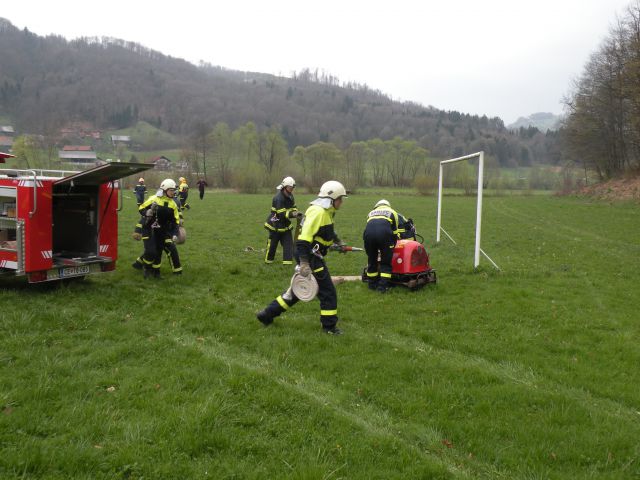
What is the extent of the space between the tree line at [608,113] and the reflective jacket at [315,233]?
148 feet

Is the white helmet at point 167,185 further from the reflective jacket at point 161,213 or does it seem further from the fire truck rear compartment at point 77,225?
the fire truck rear compartment at point 77,225

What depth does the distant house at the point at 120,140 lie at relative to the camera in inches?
4374

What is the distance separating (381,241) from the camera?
32.2 ft

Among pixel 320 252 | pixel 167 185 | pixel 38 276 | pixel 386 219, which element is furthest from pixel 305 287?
pixel 167 185

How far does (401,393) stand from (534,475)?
5.47ft

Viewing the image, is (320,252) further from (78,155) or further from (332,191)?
(78,155)

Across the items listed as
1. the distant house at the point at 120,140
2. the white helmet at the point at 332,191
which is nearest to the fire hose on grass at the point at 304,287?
the white helmet at the point at 332,191

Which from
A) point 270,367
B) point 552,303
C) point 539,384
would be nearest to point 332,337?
point 270,367

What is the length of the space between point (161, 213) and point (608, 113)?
53.3 meters

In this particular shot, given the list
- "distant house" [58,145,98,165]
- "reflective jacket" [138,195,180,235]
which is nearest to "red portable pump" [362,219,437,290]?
"reflective jacket" [138,195,180,235]

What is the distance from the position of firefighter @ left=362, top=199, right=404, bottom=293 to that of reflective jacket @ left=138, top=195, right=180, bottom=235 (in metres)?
4.17

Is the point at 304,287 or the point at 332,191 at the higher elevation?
the point at 332,191

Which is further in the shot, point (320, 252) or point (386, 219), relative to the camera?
point (386, 219)

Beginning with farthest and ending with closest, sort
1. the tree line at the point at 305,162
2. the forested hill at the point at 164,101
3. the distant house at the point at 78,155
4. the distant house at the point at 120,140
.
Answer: the forested hill at the point at 164,101, the distant house at the point at 120,140, the distant house at the point at 78,155, the tree line at the point at 305,162
